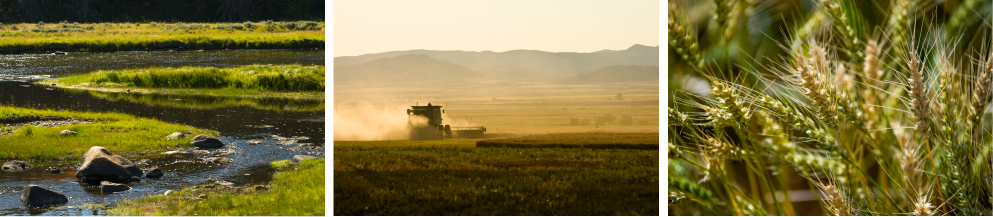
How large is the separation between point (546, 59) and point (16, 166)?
249 inches

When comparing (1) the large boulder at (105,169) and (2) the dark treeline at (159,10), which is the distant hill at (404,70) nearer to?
(1) the large boulder at (105,169)

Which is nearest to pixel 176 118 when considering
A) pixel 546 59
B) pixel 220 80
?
pixel 220 80

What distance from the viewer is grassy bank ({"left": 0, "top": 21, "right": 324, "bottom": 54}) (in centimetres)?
741

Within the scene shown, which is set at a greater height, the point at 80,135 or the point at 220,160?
the point at 80,135

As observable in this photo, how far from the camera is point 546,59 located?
3.05 m

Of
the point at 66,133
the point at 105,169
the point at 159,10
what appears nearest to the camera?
the point at 105,169

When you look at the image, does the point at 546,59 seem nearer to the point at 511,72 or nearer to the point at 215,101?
the point at 511,72

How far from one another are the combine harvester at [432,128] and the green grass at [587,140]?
0.13 meters

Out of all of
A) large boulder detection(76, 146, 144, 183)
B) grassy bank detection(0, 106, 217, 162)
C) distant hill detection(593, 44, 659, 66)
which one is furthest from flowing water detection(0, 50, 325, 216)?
distant hill detection(593, 44, 659, 66)

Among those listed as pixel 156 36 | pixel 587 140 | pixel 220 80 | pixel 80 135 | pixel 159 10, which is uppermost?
pixel 159 10

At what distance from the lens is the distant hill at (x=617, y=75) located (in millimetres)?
3041

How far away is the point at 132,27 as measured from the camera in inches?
332

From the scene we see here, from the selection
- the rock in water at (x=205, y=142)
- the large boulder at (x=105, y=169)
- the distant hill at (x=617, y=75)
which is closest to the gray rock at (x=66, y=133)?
the large boulder at (x=105, y=169)

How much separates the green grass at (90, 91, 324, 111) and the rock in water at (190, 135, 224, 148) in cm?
170
